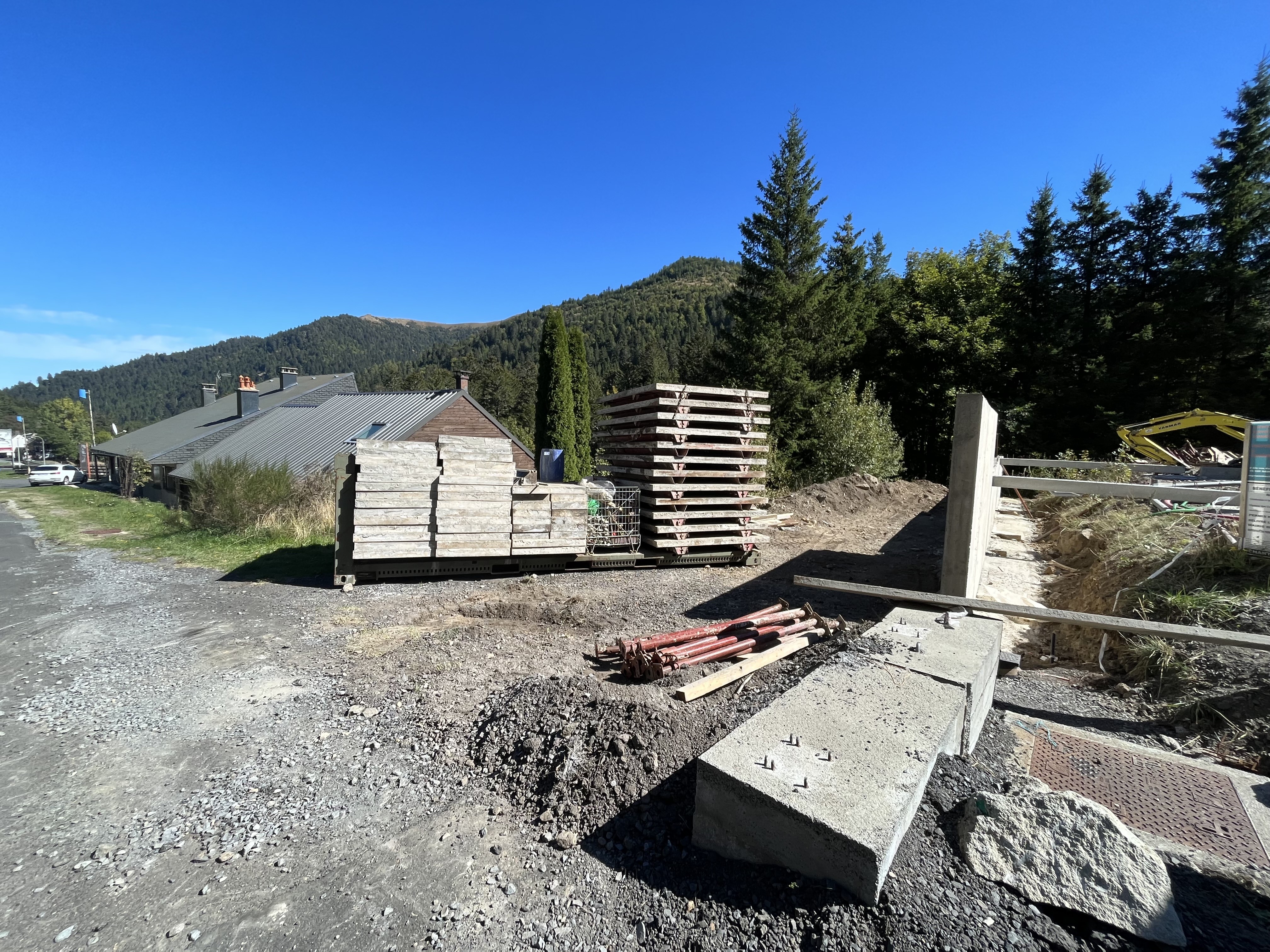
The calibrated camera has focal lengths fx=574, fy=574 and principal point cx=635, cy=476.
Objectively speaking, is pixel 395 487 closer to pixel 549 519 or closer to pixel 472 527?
pixel 472 527

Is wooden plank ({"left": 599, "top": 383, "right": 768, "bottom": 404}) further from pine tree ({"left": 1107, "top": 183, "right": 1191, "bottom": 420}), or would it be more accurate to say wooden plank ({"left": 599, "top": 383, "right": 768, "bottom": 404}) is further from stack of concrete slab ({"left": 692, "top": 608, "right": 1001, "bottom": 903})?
pine tree ({"left": 1107, "top": 183, "right": 1191, "bottom": 420})

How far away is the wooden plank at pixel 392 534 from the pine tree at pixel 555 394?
51.8ft

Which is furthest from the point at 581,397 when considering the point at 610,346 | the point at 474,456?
the point at 610,346

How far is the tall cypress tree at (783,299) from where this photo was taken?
22.4 meters

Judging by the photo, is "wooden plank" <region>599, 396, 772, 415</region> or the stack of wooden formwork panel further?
the stack of wooden formwork panel

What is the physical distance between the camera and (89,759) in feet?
12.5

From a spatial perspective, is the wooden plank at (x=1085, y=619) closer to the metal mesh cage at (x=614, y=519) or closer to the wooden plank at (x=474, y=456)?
the metal mesh cage at (x=614, y=519)

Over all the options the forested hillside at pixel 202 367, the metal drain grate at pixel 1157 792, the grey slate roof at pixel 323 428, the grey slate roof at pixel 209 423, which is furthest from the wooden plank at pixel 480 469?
the forested hillside at pixel 202 367

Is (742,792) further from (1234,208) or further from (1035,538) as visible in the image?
(1234,208)

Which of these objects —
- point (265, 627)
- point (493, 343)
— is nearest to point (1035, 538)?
point (265, 627)

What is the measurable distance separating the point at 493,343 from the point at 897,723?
13943cm

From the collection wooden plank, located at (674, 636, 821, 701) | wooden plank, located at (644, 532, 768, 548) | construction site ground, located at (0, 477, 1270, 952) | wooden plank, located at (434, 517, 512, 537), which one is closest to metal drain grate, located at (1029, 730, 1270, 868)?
construction site ground, located at (0, 477, 1270, 952)

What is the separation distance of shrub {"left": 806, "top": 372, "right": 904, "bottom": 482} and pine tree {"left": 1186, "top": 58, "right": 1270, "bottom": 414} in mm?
10053

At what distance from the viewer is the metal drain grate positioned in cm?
276
